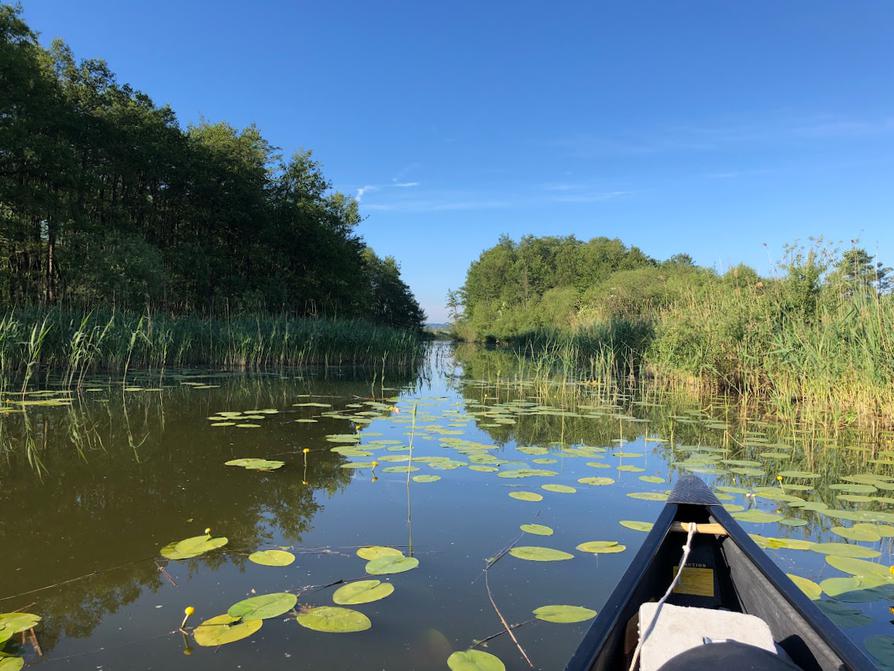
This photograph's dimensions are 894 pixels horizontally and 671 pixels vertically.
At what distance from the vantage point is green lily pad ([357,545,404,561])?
2.15 metres

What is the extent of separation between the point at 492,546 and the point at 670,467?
2.16 meters

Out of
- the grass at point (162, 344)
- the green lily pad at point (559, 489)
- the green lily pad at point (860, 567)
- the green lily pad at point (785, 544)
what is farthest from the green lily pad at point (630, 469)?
the grass at point (162, 344)

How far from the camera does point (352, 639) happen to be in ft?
5.22

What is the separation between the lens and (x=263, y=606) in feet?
5.62

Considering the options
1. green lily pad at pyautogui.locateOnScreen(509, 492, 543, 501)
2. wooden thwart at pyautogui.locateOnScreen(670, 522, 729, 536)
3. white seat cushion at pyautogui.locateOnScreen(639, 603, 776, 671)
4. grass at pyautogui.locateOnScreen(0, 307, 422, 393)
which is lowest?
green lily pad at pyautogui.locateOnScreen(509, 492, 543, 501)

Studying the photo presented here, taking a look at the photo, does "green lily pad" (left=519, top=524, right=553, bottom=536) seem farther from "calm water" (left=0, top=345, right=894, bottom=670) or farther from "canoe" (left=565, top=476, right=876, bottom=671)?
"canoe" (left=565, top=476, right=876, bottom=671)

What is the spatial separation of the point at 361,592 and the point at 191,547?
0.84 m

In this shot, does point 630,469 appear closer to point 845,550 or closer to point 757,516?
point 757,516

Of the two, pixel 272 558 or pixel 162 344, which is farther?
pixel 162 344

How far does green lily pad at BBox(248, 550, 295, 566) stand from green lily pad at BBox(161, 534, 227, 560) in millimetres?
175

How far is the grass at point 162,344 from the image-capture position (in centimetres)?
693

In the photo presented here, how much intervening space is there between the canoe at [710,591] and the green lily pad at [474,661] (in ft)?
1.14

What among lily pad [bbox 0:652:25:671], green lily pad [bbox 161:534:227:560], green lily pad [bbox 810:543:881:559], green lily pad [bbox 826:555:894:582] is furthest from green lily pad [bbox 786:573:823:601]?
lily pad [bbox 0:652:25:671]

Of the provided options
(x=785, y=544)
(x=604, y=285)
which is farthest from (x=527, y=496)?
(x=604, y=285)
